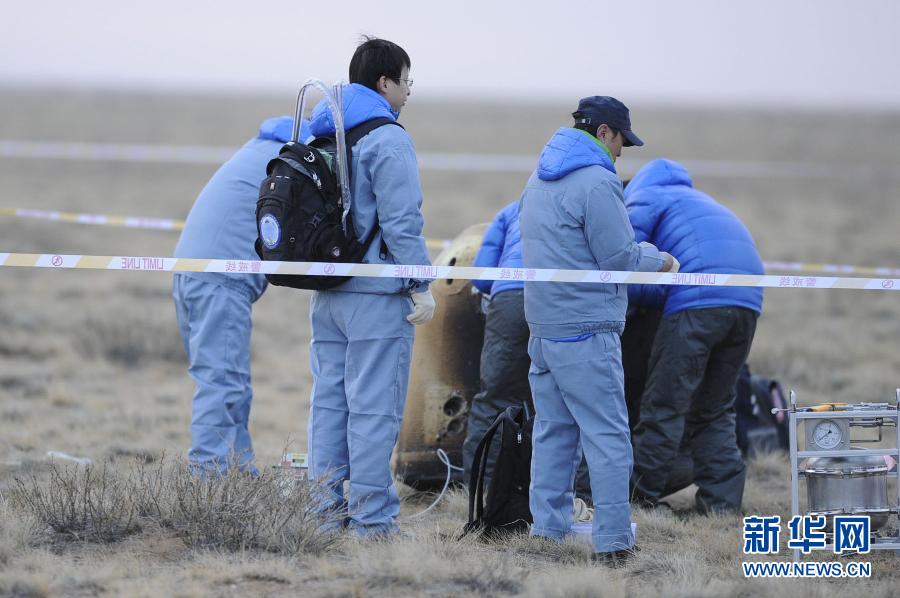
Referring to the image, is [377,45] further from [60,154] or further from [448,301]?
[60,154]

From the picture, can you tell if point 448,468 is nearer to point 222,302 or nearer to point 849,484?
point 222,302

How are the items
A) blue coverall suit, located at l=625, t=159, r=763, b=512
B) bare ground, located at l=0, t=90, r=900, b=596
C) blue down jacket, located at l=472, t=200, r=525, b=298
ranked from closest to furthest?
bare ground, located at l=0, t=90, r=900, b=596
blue coverall suit, located at l=625, t=159, r=763, b=512
blue down jacket, located at l=472, t=200, r=525, b=298

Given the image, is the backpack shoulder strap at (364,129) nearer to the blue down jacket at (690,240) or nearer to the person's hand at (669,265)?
the person's hand at (669,265)

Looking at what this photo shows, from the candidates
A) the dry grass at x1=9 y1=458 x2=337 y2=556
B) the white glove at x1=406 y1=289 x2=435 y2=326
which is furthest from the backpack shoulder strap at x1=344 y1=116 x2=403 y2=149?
the dry grass at x1=9 y1=458 x2=337 y2=556

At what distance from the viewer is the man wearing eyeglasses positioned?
525 cm

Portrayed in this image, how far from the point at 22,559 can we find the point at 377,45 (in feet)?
8.95

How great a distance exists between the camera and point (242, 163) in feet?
21.6

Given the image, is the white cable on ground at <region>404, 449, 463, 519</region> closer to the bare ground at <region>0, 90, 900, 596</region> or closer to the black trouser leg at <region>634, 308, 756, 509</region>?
the bare ground at <region>0, 90, 900, 596</region>

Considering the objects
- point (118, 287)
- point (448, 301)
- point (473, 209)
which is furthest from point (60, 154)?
point (448, 301)

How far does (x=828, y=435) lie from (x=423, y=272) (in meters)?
2.00

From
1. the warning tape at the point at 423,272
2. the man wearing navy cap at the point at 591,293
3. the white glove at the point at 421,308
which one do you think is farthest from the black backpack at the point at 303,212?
the man wearing navy cap at the point at 591,293

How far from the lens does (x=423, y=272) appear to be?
520 centimetres

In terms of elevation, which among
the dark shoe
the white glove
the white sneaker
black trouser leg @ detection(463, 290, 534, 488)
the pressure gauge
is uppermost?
the white glove

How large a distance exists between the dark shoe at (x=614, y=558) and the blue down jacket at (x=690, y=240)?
5.74 ft
